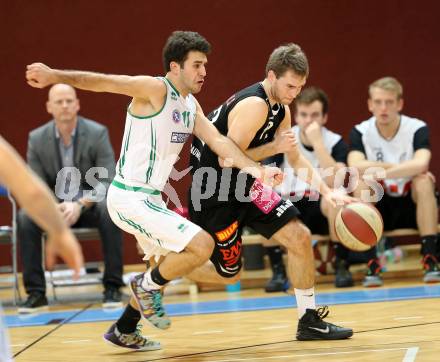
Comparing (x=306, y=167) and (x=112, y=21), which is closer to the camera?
(x=306, y=167)

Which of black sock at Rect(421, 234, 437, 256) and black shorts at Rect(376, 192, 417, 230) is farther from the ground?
black shorts at Rect(376, 192, 417, 230)

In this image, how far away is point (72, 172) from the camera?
6.81 meters

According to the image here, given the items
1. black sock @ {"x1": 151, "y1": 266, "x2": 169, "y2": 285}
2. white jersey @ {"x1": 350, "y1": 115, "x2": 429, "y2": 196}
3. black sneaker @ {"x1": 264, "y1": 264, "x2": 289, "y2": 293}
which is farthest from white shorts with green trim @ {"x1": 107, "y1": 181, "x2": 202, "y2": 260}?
white jersey @ {"x1": 350, "y1": 115, "x2": 429, "y2": 196}

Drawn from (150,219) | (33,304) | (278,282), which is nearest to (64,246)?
(150,219)

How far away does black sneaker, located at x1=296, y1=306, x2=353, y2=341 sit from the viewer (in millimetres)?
4422

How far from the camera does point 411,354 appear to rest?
3762 millimetres

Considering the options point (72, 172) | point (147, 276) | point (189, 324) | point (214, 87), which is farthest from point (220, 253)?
point (214, 87)

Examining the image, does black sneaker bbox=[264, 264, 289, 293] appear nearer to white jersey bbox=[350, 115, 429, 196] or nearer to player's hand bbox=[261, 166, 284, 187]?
white jersey bbox=[350, 115, 429, 196]

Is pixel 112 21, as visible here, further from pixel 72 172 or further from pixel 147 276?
pixel 147 276

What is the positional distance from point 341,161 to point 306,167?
8.05 feet

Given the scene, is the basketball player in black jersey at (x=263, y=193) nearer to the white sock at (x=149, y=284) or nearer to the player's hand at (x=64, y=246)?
the white sock at (x=149, y=284)

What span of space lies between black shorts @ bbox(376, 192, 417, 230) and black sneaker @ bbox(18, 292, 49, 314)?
292cm

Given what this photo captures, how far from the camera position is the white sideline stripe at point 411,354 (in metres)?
3.64

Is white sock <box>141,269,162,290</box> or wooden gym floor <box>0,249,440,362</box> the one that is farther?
white sock <box>141,269,162,290</box>
